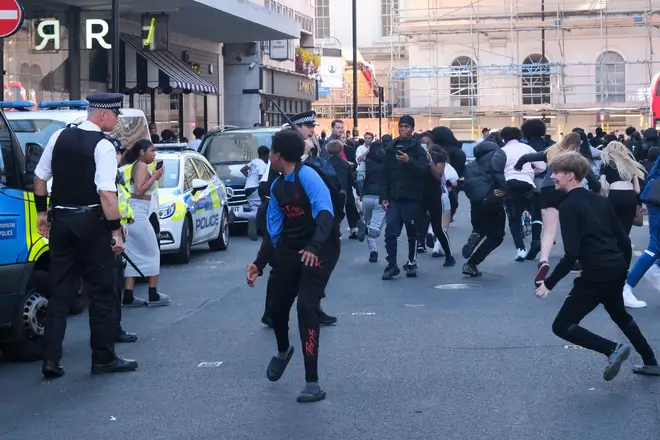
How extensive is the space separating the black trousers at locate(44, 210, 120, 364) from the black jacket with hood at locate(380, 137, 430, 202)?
565cm

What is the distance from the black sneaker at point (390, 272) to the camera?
13.6 metres

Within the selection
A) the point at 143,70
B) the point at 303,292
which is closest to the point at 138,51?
the point at 143,70

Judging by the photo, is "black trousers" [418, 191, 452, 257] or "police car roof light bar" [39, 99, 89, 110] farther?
"black trousers" [418, 191, 452, 257]

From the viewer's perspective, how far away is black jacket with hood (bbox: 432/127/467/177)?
17534 mm

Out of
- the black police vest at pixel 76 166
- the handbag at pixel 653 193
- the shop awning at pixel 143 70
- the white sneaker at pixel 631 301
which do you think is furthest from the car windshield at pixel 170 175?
the shop awning at pixel 143 70

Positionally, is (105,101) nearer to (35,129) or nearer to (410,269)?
(35,129)

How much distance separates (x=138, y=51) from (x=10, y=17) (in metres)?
15.7

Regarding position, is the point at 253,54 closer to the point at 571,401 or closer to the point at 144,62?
the point at 144,62

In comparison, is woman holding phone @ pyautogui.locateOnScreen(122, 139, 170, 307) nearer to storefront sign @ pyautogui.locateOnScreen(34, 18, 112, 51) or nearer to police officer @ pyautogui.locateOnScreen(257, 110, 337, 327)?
police officer @ pyautogui.locateOnScreen(257, 110, 337, 327)

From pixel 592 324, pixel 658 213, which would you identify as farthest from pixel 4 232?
pixel 658 213

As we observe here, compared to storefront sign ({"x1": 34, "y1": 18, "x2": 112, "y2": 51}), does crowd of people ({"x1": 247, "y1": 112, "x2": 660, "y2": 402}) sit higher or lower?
lower

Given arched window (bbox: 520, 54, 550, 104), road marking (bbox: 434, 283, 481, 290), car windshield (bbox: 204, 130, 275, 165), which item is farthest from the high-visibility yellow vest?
arched window (bbox: 520, 54, 550, 104)

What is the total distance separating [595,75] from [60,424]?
49.6 m

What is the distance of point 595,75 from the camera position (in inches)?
2116
